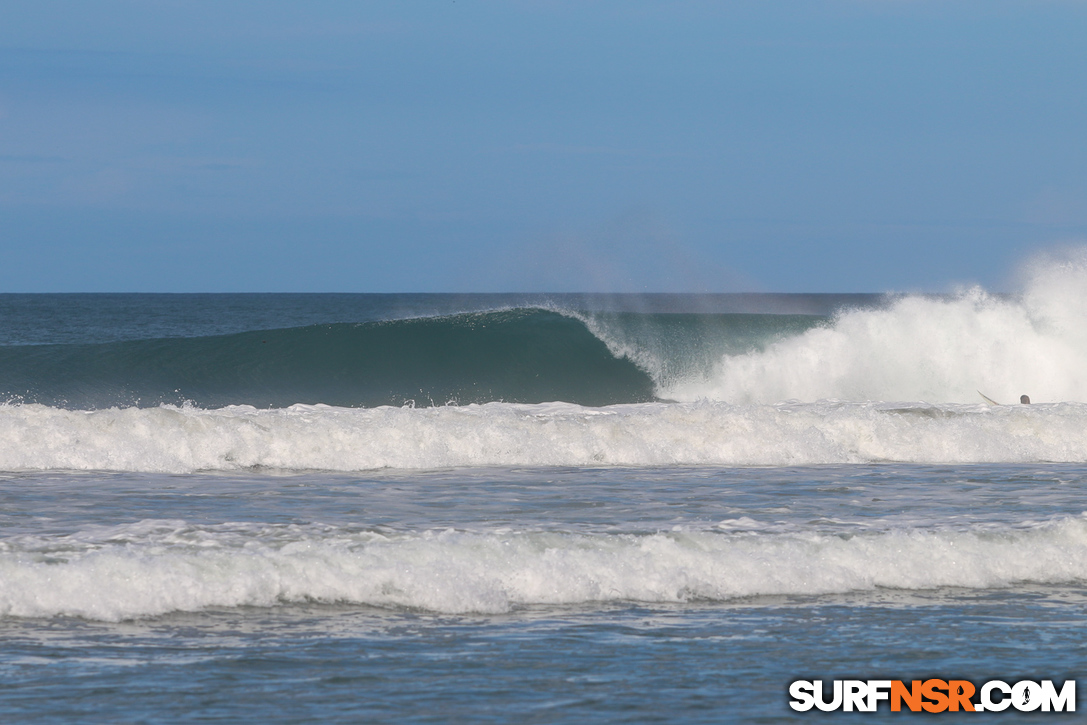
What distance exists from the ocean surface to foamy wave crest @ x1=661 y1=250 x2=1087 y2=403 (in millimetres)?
6050

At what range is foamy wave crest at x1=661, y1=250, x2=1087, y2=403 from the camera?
69.2 feet

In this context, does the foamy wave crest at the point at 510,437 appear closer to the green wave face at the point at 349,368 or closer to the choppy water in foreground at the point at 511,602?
the choppy water in foreground at the point at 511,602

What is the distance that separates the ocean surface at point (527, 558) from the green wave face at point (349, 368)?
271 inches

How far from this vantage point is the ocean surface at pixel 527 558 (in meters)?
4.77

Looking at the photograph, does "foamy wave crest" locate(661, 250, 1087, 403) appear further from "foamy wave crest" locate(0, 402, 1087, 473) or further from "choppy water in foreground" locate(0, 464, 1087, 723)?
"choppy water in foreground" locate(0, 464, 1087, 723)

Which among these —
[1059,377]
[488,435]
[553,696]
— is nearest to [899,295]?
[1059,377]

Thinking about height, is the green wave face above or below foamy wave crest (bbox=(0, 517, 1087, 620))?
above

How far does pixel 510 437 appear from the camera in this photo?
495 inches

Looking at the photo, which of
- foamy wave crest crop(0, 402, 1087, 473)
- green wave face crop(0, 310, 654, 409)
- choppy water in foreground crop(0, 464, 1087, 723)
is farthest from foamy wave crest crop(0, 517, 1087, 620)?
green wave face crop(0, 310, 654, 409)

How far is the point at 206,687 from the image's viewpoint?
4.65 meters

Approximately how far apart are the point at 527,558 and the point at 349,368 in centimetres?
1643

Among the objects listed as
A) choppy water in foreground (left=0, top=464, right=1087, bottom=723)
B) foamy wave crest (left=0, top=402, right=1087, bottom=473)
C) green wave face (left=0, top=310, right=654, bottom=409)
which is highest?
green wave face (left=0, top=310, right=654, bottom=409)

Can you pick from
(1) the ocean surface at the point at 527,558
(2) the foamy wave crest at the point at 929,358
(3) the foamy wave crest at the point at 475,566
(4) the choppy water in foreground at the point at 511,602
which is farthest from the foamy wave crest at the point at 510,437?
(2) the foamy wave crest at the point at 929,358

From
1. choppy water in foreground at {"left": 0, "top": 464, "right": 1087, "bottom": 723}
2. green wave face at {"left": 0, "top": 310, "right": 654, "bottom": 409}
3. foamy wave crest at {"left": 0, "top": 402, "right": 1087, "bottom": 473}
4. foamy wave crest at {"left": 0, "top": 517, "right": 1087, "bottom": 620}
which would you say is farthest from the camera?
green wave face at {"left": 0, "top": 310, "right": 654, "bottom": 409}
